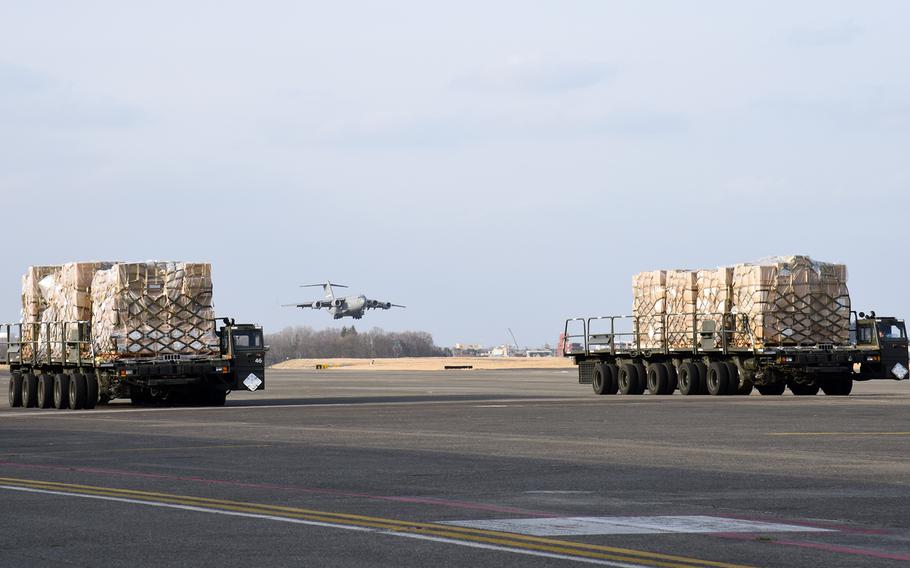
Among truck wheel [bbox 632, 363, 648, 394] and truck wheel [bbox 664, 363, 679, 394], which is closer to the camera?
truck wheel [bbox 664, 363, 679, 394]

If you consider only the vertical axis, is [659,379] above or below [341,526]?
above

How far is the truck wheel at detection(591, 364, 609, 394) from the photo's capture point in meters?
49.7

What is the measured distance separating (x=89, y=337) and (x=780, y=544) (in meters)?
31.3

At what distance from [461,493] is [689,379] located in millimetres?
31435

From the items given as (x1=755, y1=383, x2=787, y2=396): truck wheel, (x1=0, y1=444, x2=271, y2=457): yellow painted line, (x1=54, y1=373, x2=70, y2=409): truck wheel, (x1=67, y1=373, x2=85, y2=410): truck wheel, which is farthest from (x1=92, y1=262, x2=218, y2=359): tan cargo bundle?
(x1=755, y1=383, x2=787, y2=396): truck wheel

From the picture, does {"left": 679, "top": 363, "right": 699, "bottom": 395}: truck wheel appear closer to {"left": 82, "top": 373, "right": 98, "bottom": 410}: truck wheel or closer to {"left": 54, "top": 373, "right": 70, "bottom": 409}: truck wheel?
{"left": 82, "top": 373, "right": 98, "bottom": 410}: truck wheel

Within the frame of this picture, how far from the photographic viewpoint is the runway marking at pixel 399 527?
401 inches

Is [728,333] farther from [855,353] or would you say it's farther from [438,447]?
[438,447]

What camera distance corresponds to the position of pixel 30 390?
1662 inches

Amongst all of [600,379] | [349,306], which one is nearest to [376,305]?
[349,306]

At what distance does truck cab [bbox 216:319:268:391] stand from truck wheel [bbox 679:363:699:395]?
13099 millimetres

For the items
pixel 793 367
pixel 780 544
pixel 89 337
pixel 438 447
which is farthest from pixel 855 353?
pixel 780 544

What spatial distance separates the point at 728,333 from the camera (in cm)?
4453

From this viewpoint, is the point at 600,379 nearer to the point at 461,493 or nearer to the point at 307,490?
the point at 307,490
